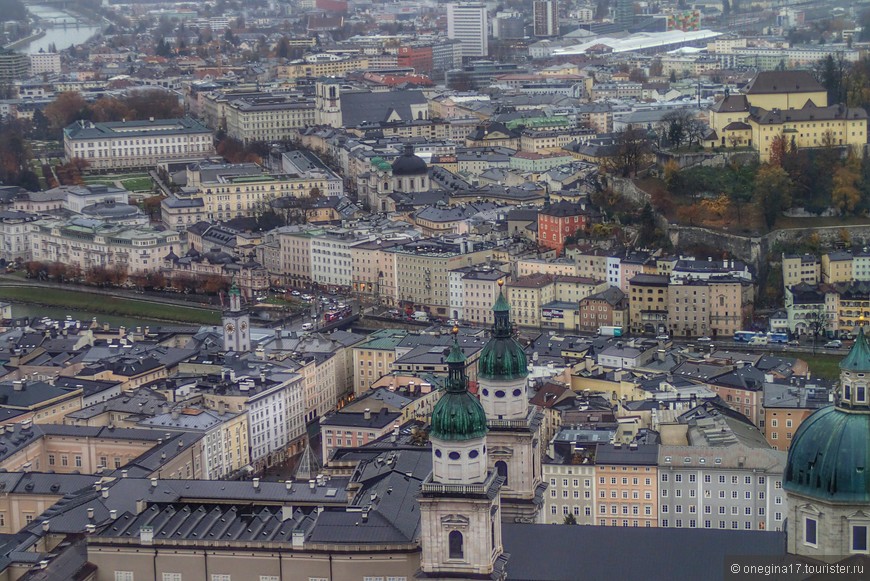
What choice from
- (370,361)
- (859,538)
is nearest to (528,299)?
(370,361)

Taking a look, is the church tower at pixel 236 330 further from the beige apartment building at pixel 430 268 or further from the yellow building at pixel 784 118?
the yellow building at pixel 784 118

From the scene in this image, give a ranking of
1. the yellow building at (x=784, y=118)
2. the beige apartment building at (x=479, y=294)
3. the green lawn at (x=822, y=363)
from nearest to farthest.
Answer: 1. the green lawn at (x=822, y=363)
2. the beige apartment building at (x=479, y=294)
3. the yellow building at (x=784, y=118)

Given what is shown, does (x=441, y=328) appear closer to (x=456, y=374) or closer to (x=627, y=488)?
(x=627, y=488)

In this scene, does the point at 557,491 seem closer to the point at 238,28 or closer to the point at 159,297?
the point at 159,297

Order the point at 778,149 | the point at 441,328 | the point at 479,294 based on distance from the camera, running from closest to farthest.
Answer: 1. the point at 441,328
2. the point at 479,294
3. the point at 778,149

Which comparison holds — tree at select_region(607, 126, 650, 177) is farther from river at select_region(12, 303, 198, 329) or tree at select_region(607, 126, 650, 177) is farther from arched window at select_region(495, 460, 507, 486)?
arched window at select_region(495, 460, 507, 486)

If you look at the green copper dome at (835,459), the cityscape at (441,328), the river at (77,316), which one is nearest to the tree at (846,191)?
the cityscape at (441,328)

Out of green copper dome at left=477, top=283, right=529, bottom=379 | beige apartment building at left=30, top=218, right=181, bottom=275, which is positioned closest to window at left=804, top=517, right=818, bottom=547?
green copper dome at left=477, top=283, right=529, bottom=379
